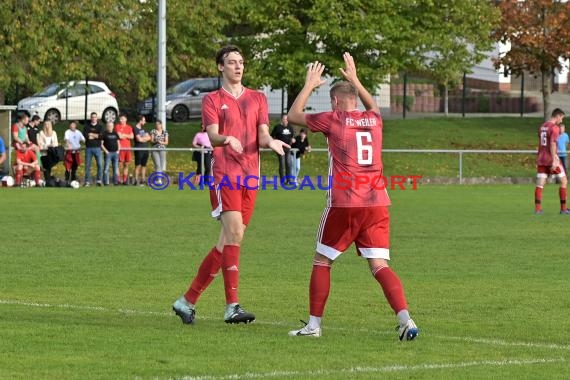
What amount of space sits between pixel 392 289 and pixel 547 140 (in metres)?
16.4

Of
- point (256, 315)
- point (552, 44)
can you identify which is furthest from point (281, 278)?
point (552, 44)

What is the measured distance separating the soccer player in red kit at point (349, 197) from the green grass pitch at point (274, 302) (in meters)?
0.45

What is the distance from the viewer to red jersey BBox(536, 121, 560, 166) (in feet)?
84.0

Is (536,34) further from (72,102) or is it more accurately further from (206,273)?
(206,273)

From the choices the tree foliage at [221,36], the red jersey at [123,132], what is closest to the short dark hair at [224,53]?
the red jersey at [123,132]

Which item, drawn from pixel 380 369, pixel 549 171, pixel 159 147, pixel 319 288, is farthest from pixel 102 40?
pixel 380 369

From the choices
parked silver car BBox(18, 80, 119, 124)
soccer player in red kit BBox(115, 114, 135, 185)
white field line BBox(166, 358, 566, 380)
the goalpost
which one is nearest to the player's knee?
white field line BBox(166, 358, 566, 380)

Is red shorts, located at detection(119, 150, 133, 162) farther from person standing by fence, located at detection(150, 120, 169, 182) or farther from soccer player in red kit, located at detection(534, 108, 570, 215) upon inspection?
soccer player in red kit, located at detection(534, 108, 570, 215)

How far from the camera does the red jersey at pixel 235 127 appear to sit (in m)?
11.1

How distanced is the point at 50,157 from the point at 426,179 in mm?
12447

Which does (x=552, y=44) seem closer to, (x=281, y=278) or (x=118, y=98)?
(x=118, y=98)

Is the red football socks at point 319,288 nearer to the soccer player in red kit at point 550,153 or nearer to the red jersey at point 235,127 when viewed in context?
the red jersey at point 235,127

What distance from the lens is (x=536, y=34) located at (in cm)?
5300

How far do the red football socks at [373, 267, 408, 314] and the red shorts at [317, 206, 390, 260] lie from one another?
123 mm
